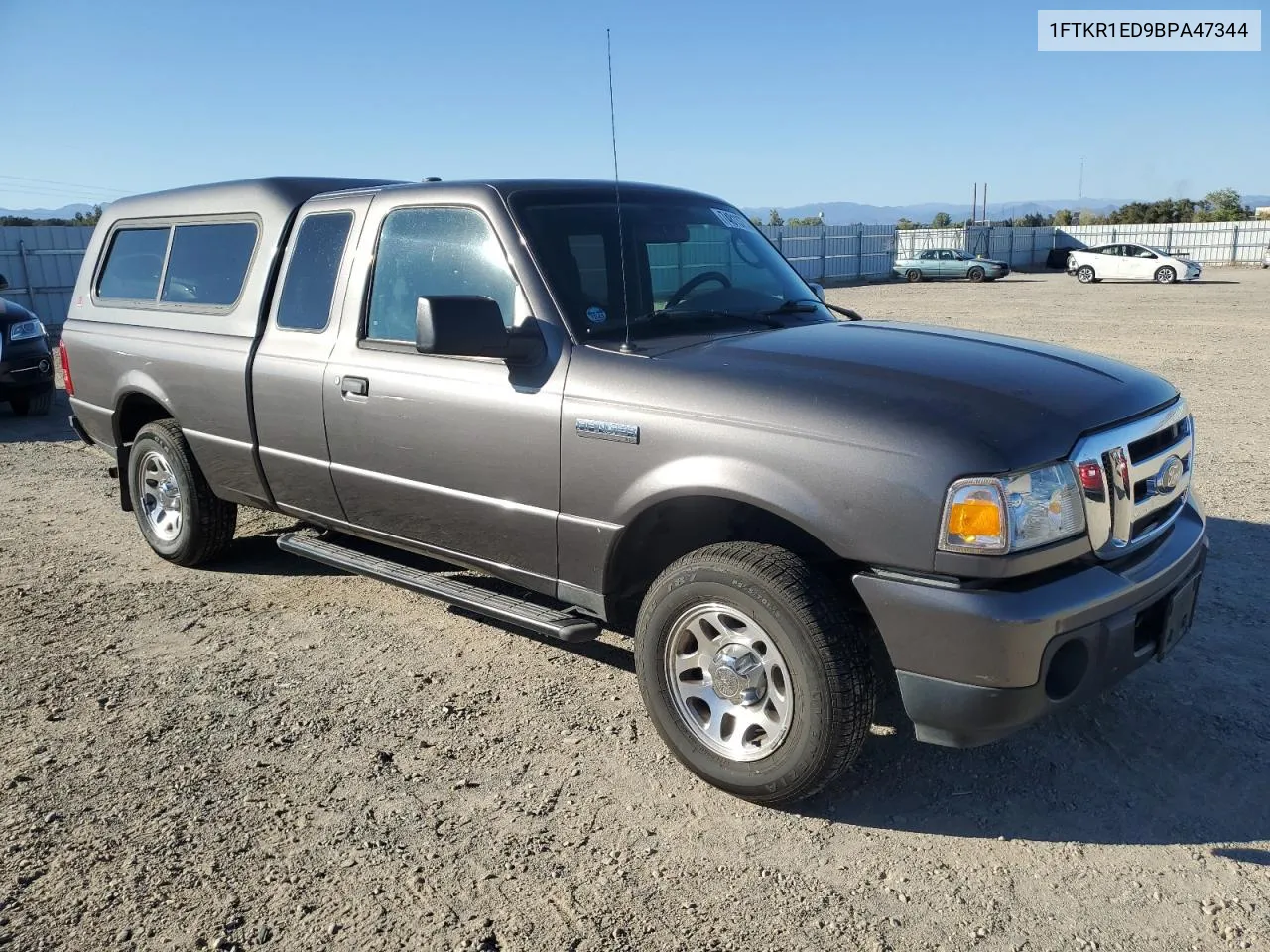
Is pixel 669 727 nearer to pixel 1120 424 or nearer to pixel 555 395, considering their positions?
pixel 555 395

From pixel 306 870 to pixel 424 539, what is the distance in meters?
1.61

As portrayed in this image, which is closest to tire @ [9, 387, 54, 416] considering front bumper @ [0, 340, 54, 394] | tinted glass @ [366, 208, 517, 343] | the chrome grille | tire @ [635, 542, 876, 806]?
front bumper @ [0, 340, 54, 394]

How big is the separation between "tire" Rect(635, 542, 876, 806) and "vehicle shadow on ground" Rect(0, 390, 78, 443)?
7838 mm

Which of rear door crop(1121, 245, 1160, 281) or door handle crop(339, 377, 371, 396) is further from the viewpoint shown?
rear door crop(1121, 245, 1160, 281)

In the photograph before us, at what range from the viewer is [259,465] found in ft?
16.3

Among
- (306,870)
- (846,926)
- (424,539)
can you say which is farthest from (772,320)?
(306,870)

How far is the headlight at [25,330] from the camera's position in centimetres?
1055

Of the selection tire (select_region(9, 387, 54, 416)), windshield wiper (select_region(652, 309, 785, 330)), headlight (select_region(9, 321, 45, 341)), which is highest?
windshield wiper (select_region(652, 309, 785, 330))

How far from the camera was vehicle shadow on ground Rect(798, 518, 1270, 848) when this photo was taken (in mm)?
3154

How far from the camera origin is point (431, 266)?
420 cm

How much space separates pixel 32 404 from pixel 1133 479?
451 inches

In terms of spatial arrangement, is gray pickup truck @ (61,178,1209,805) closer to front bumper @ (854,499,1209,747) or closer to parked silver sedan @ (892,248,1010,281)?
front bumper @ (854,499,1209,747)

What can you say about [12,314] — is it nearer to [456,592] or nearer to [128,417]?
[128,417]

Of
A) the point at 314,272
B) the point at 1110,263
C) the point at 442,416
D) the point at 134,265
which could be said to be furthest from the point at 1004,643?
the point at 1110,263
